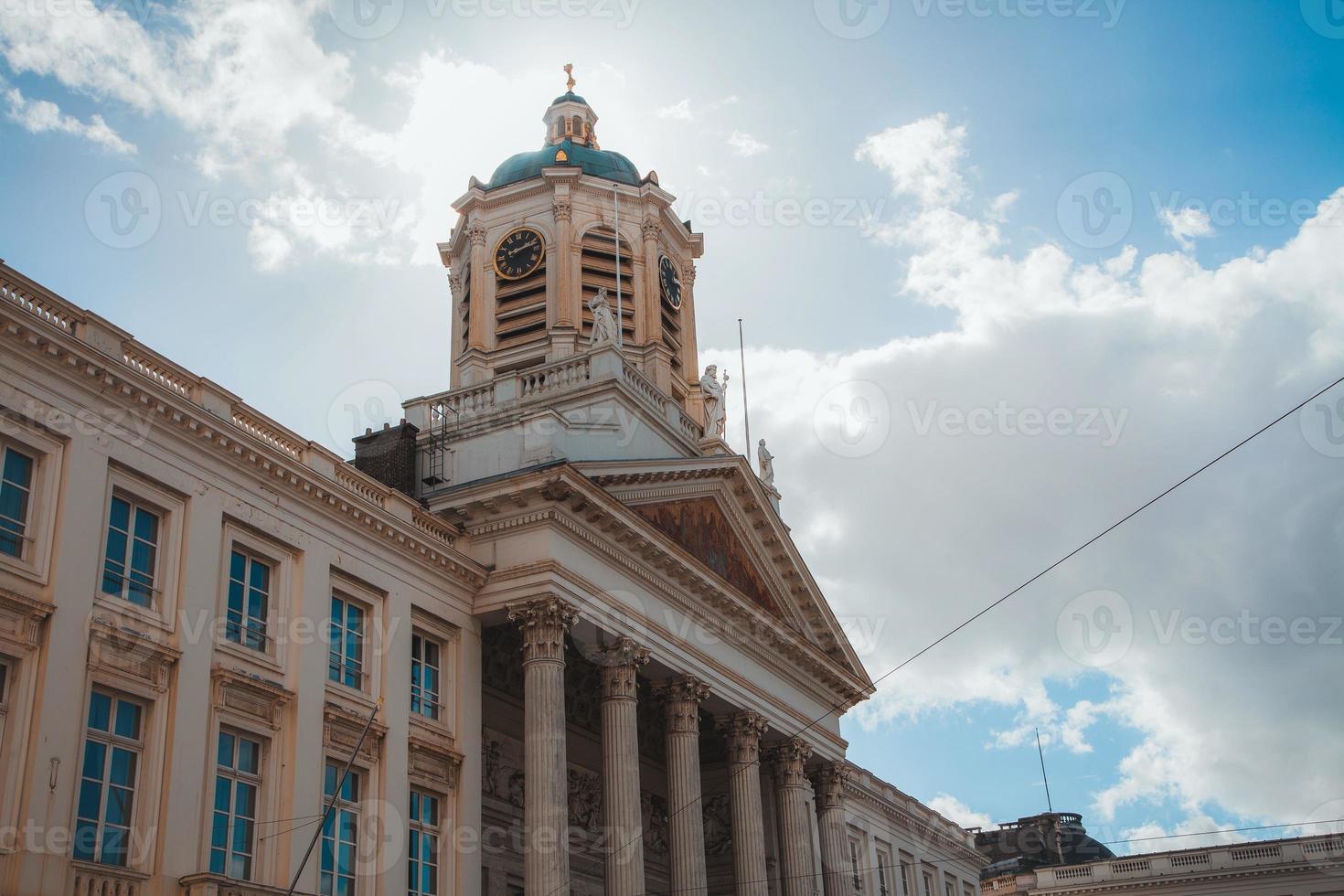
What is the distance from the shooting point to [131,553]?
2248cm

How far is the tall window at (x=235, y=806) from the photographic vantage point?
74.5 feet

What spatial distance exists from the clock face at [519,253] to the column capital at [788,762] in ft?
53.7

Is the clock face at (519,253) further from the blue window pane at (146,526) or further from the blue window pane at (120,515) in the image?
the blue window pane at (120,515)

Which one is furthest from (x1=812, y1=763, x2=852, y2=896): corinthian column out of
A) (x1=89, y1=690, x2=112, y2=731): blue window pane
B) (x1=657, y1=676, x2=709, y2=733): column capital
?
(x1=89, y1=690, x2=112, y2=731): blue window pane

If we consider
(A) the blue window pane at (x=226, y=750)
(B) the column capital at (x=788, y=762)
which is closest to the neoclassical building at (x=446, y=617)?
(A) the blue window pane at (x=226, y=750)

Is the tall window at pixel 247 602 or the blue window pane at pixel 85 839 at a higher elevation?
the tall window at pixel 247 602

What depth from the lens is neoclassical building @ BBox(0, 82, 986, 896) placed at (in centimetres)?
2108

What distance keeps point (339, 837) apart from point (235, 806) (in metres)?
2.57

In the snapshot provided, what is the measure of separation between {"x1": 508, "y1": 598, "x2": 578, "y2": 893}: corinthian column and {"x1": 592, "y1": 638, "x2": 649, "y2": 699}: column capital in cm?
183

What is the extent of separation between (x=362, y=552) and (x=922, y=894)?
37.0 meters

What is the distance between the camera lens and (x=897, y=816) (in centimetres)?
5544

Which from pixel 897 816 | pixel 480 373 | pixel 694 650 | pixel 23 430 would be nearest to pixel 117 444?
pixel 23 430

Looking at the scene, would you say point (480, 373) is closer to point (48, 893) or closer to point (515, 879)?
point (515, 879)

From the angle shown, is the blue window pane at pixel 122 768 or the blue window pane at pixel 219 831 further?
the blue window pane at pixel 219 831
